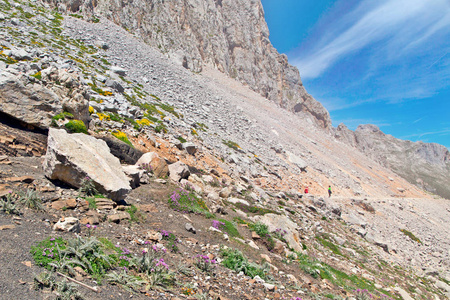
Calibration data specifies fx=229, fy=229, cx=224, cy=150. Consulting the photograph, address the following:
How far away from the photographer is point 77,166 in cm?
713

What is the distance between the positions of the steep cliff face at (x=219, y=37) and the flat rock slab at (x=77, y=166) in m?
42.7

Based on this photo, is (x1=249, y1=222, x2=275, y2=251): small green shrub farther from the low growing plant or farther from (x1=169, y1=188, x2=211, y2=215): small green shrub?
the low growing plant

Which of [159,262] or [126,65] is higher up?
[126,65]

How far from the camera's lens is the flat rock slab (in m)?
7.06

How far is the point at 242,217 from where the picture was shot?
485 inches

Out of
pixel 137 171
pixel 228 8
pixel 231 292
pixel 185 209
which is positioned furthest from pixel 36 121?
pixel 228 8

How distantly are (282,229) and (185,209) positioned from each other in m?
5.32

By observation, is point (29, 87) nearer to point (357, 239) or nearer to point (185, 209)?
point (185, 209)

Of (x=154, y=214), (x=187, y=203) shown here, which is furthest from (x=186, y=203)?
(x=154, y=214)

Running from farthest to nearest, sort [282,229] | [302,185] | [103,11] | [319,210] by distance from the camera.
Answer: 1. [103,11]
2. [302,185]
3. [319,210]
4. [282,229]

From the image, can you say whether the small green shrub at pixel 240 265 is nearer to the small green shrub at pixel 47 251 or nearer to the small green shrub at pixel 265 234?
the small green shrub at pixel 265 234

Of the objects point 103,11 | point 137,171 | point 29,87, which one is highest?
point 103,11

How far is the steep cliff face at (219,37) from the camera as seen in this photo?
158 ft

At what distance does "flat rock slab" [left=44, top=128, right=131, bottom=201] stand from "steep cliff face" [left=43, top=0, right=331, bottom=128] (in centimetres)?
4275
